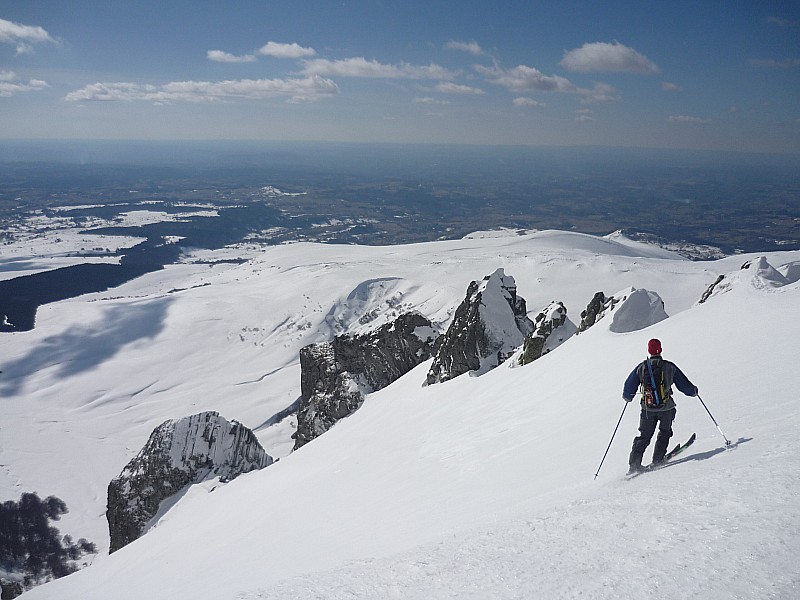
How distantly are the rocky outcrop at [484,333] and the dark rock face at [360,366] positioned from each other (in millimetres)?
5873

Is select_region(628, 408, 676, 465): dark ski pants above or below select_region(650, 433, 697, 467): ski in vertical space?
above

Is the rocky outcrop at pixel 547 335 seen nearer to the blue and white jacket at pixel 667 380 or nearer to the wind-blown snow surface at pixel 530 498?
the wind-blown snow surface at pixel 530 498

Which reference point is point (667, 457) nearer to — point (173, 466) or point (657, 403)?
point (657, 403)

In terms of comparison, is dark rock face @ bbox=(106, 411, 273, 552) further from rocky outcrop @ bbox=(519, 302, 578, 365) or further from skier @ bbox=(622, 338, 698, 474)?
skier @ bbox=(622, 338, 698, 474)

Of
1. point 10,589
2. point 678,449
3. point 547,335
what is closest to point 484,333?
point 547,335

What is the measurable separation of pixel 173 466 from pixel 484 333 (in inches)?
676

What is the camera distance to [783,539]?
166 inches

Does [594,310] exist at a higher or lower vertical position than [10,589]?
higher

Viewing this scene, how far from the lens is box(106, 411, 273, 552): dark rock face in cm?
2620

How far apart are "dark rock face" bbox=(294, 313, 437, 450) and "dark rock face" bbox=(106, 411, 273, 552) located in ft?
19.0

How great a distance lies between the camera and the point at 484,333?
2612 centimetres

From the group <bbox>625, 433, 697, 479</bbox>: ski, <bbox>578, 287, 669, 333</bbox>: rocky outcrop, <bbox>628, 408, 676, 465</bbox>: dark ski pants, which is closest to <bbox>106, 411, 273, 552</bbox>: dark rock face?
<bbox>578, 287, 669, 333</bbox>: rocky outcrop

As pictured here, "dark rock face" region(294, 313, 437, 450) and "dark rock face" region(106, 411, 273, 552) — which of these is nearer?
"dark rock face" region(106, 411, 273, 552)

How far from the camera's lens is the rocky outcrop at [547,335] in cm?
2114
